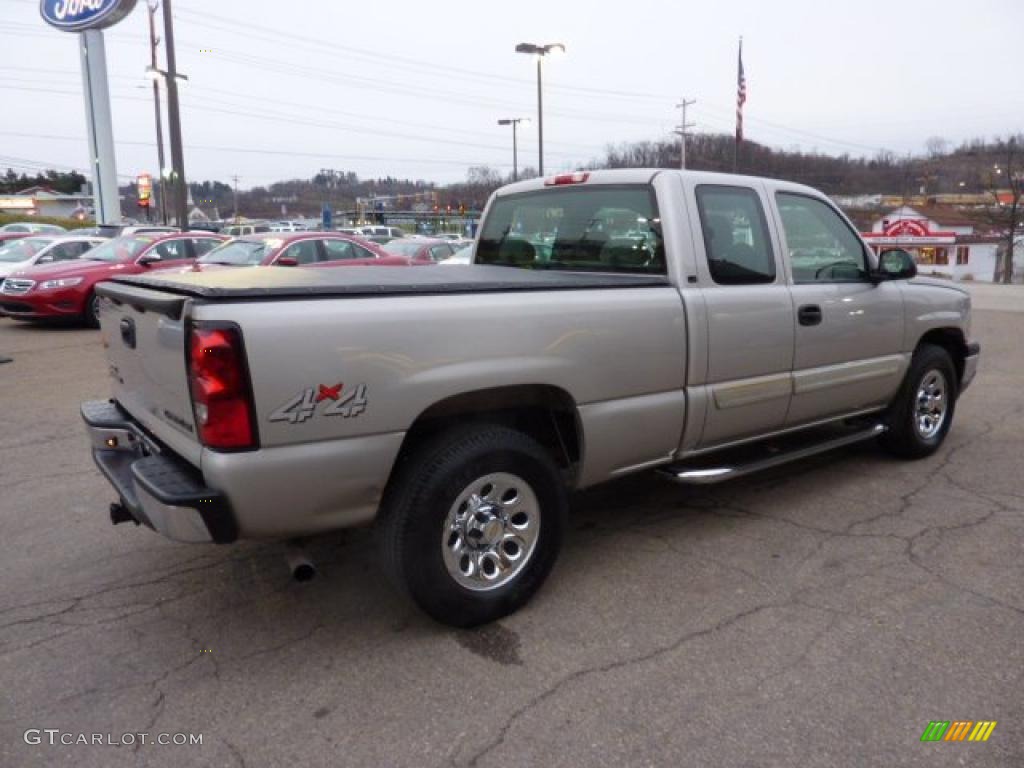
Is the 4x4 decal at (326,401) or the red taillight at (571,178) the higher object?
the red taillight at (571,178)

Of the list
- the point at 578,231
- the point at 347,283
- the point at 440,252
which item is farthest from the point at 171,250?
the point at 347,283

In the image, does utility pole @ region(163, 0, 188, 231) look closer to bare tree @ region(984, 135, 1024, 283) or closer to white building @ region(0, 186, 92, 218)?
bare tree @ region(984, 135, 1024, 283)

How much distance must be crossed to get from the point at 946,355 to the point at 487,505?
3.91 m

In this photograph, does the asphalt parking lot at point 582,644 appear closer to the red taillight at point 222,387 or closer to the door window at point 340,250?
the red taillight at point 222,387

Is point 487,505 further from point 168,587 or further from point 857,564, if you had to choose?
point 857,564

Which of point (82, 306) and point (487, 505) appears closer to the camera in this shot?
point (487, 505)

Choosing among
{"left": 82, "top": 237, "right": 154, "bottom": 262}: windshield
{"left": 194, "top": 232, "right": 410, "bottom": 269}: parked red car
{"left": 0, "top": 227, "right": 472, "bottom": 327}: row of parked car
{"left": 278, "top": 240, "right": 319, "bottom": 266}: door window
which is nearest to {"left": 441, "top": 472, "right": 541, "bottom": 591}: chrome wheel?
{"left": 0, "top": 227, "right": 472, "bottom": 327}: row of parked car

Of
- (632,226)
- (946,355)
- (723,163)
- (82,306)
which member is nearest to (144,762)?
(632,226)

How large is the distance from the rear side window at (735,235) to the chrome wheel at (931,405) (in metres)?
1.93

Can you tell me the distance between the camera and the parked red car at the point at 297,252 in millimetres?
12039

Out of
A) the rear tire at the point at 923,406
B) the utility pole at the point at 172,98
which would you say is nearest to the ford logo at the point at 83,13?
the utility pole at the point at 172,98

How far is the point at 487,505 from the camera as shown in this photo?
3180mm

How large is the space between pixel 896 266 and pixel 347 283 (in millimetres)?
3478

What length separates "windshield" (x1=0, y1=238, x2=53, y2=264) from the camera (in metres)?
15.8
